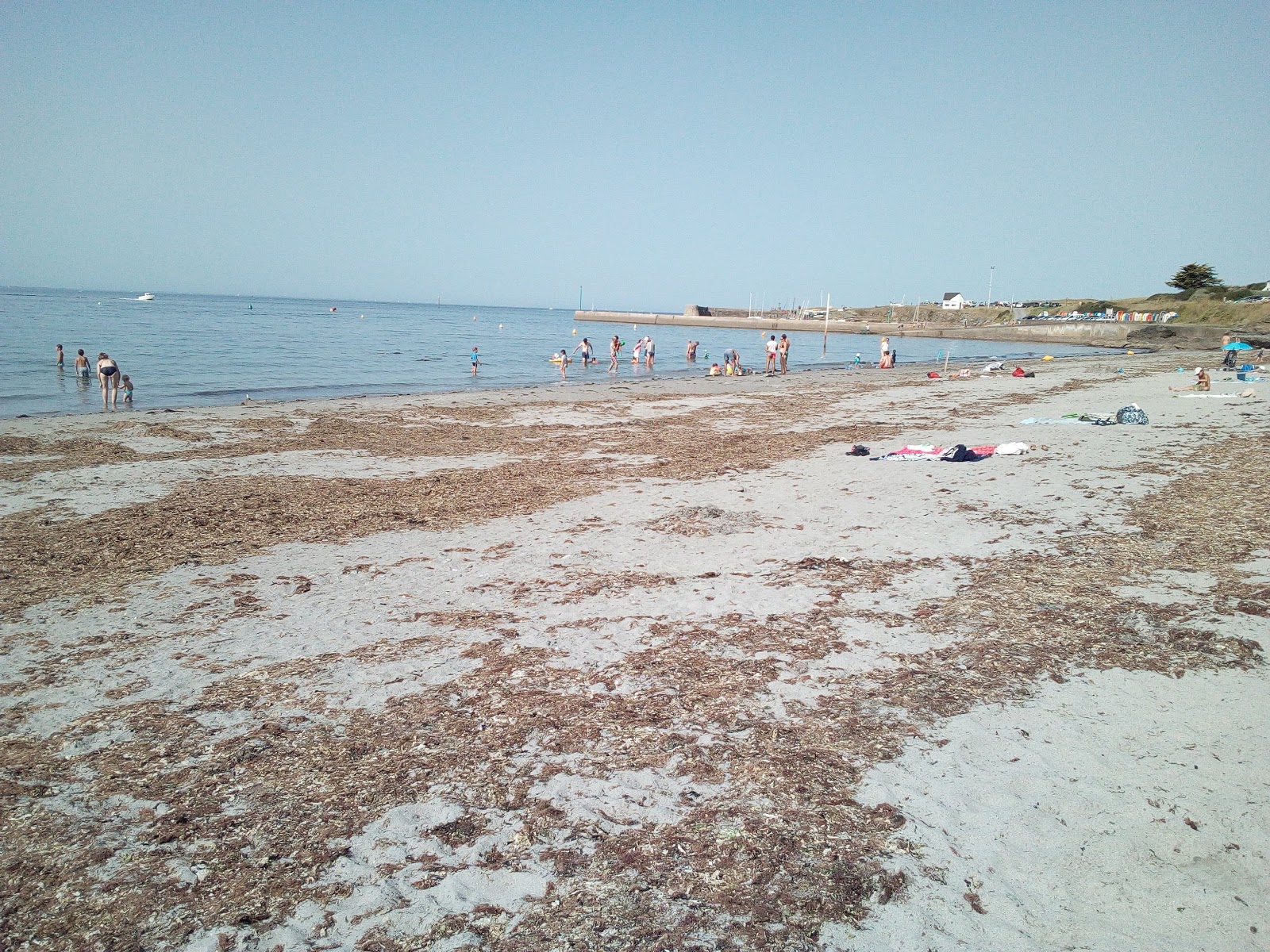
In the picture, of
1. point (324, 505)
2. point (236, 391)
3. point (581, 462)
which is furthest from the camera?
point (236, 391)

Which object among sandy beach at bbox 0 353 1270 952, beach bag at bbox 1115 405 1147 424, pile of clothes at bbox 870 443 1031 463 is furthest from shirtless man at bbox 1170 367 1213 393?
sandy beach at bbox 0 353 1270 952

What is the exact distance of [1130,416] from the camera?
15203 mm

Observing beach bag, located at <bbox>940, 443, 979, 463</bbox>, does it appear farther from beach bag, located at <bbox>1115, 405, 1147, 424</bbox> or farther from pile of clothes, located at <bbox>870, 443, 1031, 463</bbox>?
beach bag, located at <bbox>1115, 405, 1147, 424</bbox>

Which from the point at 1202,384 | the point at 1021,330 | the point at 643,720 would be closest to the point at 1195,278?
the point at 1021,330

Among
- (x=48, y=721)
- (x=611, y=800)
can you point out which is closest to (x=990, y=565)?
(x=611, y=800)

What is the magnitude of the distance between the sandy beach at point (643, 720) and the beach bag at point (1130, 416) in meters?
5.16

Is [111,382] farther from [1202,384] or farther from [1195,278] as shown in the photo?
[1195,278]

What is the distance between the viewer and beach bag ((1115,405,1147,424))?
1516cm

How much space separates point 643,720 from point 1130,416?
14.7 m

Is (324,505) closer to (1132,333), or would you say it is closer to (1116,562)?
(1116,562)

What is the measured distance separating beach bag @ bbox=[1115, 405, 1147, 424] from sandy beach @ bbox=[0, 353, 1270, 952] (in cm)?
516

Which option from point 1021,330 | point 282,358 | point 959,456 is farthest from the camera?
point 1021,330

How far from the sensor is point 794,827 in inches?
143

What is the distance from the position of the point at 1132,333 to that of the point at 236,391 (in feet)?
210
